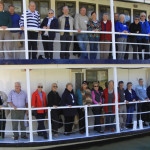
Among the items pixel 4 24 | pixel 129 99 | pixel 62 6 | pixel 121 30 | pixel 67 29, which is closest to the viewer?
pixel 4 24

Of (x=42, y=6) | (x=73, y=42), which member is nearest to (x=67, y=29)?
(x=73, y=42)

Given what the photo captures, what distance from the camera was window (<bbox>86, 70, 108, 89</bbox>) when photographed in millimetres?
8773

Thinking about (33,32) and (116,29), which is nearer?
(33,32)

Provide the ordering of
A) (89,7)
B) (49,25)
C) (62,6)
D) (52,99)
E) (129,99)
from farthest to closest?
(89,7)
(62,6)
(129,99)
(49,25)
(52,99)

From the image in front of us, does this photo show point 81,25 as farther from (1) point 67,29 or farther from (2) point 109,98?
(2) point 109,98

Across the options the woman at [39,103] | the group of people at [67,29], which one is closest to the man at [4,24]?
the group of people at [67,29]

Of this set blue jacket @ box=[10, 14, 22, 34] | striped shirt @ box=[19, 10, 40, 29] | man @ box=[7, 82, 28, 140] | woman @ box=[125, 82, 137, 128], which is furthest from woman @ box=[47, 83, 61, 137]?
woman @ box=[125, 82, 137, 128]

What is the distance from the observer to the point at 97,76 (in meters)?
8.92

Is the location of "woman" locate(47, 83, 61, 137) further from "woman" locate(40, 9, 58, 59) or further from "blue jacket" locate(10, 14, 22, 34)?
"blue jacket" locate(10, 14, 22, 34)

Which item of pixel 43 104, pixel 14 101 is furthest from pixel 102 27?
pixel 14 101

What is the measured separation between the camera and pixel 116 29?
842 cm

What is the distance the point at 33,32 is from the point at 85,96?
270cm

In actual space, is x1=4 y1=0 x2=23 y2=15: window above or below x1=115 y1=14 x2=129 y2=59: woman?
above

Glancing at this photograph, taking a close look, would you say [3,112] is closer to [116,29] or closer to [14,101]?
[14,101]
